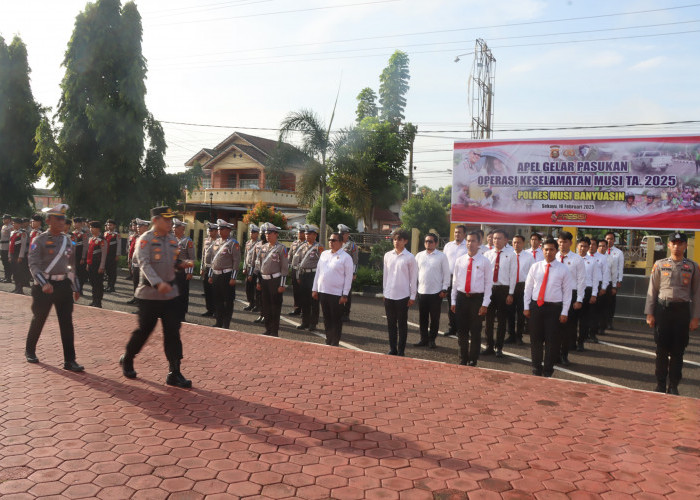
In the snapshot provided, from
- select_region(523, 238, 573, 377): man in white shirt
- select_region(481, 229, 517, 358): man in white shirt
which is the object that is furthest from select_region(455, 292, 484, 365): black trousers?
select_region(481, 229, 517, 358): man in white shirt

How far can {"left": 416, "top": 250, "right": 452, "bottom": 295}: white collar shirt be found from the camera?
335 inches

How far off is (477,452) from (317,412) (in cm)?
147

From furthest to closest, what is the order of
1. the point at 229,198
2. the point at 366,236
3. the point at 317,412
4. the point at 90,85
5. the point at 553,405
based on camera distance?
1. the point at 229,198
2. the point at 90,85
3. the point at 366,236
4. the point at 553,405
5. the point at 317,412

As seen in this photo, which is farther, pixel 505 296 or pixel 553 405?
pixel 505 296

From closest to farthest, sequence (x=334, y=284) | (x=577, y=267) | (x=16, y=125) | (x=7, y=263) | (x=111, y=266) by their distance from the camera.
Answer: (x=334, y=284) → (x=577, y=267) → (x=111, y=266) → (x=7, y=263) → (x=16, y=125)

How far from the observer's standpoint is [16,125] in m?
30.8

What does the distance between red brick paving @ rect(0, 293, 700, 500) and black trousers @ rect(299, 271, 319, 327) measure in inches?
121

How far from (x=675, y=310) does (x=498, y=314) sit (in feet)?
8.45

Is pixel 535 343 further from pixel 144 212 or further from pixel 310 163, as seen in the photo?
pixel 144 212

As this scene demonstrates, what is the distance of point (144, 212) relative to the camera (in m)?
26.0

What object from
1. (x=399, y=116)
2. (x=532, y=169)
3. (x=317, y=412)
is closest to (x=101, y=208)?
(x=532, y=169)

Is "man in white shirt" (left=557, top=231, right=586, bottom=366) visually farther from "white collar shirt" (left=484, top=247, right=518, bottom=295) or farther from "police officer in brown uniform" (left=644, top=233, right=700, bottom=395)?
"police officer in brown uniform" (left=644, top=233, right=700, bottom=395)

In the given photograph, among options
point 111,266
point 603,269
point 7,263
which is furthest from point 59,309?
point 7,263

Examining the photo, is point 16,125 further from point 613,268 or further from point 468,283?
point 613,268
